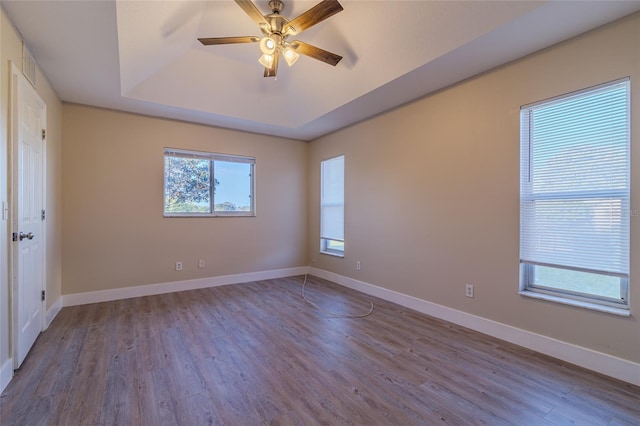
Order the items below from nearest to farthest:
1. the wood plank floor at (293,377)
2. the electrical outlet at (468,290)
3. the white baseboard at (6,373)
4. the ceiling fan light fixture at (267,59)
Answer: the wood plank floor at (293,377)
the white baseboard at (6,373)
the ceiling fan light fixture at (267,59)
the electrical outlet at (468,290)

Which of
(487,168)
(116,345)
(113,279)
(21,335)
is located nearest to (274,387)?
(116,345)

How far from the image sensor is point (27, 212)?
7.45 feet

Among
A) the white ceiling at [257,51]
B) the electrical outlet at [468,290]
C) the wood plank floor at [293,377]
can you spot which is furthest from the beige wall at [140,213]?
the electrical outlet at [468,290]

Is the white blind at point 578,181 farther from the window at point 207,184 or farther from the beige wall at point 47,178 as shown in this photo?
the beige wall at point 47,178

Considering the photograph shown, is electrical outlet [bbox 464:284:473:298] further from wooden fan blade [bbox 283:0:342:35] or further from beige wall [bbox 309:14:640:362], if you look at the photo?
wooden fan blade [bbox 283:0:342:35]

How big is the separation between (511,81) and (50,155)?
179 inches

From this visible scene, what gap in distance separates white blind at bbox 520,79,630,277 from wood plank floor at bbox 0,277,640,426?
873 millimetres

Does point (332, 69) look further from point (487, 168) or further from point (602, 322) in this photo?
point (602, 322)

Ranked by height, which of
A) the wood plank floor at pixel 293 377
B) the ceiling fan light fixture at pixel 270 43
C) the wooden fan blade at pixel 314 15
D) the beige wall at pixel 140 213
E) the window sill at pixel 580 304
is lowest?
the wood plank floor at pixel 293 377

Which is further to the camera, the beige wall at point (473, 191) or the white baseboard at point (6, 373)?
the beige wall at point (473, 191)

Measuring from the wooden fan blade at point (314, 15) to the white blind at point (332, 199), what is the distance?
A: 242 centimetres

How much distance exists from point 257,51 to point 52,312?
3612 mm

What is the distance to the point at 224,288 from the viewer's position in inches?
168

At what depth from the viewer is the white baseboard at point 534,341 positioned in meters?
1.97
